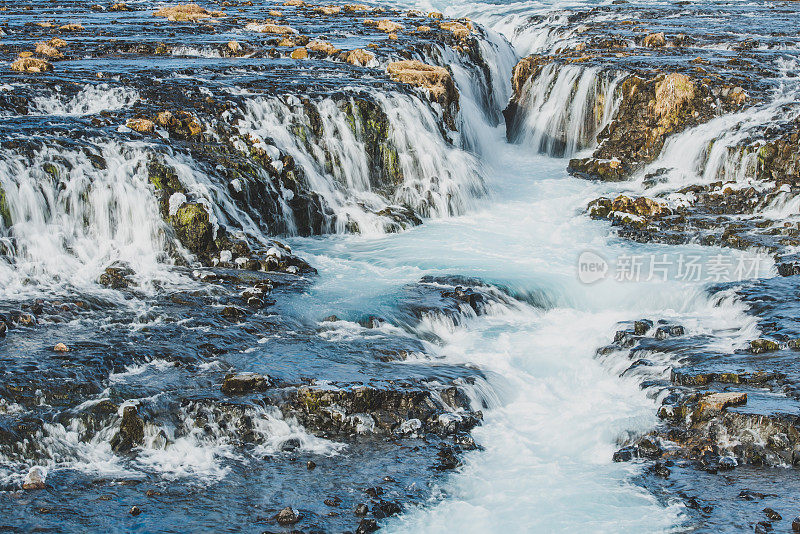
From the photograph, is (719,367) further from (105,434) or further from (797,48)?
(797,48)

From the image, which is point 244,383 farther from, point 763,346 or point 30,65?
point 30,65

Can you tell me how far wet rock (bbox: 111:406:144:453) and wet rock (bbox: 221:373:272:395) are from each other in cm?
115

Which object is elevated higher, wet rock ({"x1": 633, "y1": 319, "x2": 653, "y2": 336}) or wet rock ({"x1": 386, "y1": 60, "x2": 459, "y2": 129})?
wet rock ({"x1": 386, "y1": 60, "x2": 459, "y2": 129})

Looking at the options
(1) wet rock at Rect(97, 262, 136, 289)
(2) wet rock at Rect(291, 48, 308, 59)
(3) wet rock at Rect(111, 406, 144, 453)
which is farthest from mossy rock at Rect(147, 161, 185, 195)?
(2) wet rock at Rect(291, 48, 308, 59)

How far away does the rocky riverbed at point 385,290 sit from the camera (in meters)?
8.15

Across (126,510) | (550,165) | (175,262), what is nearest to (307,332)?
(175,262)

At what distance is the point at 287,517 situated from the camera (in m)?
7.42

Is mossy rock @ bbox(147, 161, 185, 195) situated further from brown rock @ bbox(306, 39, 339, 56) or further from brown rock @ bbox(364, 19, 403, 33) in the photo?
brown rock @ bbox(364, 19, 403, 33)

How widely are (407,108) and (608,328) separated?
9.61 metres

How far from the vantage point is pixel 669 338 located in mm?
11688

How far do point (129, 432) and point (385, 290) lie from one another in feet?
19.3

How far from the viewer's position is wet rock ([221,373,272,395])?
9.53m

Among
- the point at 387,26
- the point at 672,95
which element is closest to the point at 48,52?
the point at 387,26

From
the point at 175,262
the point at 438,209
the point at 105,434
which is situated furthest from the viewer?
the point at 438,209
